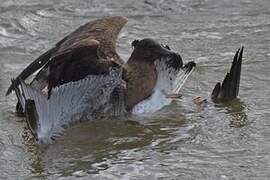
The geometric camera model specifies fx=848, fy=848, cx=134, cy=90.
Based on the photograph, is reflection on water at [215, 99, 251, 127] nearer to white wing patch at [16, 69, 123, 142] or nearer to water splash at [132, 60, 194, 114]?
water splash at [132, 60, 194, 114]

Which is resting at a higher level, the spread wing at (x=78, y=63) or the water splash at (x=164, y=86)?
the spread wing at (x=78, y=63)

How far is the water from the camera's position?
5.48m

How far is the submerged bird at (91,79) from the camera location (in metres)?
5.93

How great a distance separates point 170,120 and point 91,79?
732 mm

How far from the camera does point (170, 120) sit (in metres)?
6.63

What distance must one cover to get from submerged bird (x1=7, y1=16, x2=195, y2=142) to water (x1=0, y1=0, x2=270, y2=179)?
0.57 feet

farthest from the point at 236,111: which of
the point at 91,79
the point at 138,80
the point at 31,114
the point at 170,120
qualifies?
the point at 31,114

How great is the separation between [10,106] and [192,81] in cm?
167

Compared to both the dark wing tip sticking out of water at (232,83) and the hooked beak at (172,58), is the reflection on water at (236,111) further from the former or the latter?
the hooked beak at (172,58)

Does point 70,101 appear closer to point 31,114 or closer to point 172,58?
point 31,114

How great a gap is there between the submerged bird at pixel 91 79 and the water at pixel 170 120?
0.17 metres

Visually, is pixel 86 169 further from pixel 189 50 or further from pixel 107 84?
pixel 189 50

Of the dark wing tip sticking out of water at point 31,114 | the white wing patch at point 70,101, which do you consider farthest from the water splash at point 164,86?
the dark wing tip sticking out of water at point 31,114

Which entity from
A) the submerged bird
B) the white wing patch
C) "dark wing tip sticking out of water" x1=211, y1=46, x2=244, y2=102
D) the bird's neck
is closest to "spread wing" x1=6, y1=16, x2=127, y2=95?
the submerged bird
